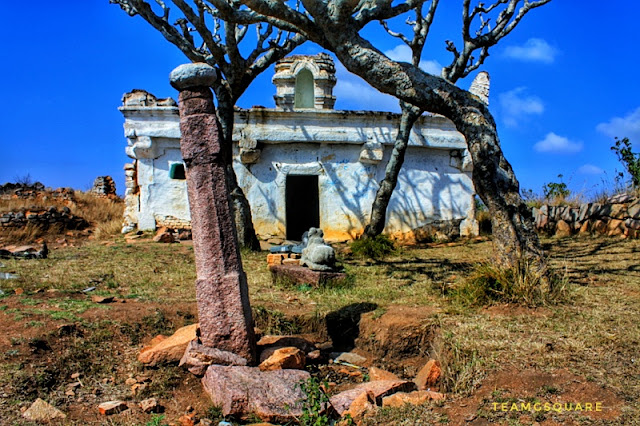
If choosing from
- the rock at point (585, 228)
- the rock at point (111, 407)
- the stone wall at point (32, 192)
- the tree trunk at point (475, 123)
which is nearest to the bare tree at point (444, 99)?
the tree trunk at point (475, 123)

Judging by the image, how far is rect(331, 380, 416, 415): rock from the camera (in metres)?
4.01

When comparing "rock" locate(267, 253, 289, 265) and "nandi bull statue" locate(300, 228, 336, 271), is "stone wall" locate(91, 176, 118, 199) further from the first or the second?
"nandi bull statue" locate(300, 228, 336, 271)

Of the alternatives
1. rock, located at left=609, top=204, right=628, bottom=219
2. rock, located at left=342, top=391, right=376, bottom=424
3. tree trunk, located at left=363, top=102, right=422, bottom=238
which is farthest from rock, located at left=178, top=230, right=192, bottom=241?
rock, located at left=609, top=204, right=628, bottom=219

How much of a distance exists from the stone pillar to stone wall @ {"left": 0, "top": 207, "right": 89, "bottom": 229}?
10.8 metres

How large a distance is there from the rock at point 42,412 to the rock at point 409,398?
7.68 feet

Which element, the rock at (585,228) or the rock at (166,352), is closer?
the rock at (166,352)

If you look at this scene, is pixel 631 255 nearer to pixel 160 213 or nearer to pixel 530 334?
pixel 530 334

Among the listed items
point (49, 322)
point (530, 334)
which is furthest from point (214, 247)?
point (530, 334)

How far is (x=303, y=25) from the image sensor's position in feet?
22.0

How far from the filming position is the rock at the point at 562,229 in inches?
496

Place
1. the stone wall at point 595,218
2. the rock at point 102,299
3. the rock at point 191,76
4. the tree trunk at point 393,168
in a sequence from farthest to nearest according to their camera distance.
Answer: the stone wall at point 595,218 < the tree trunk at point 393,168 < the rock at point 102,299 < the rock at point 191,76

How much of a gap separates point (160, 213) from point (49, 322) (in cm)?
756

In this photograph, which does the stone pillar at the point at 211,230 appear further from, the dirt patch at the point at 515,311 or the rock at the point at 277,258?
the rock at the point at 277,258

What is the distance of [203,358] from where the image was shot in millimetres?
4578
